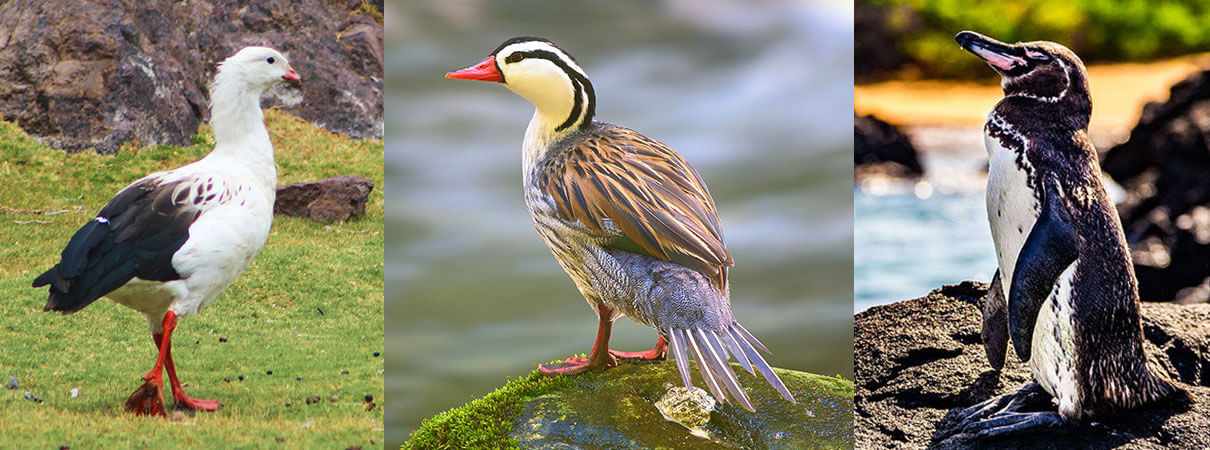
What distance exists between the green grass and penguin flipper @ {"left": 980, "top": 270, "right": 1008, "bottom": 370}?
2407mm

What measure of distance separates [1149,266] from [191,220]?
4.52 metres

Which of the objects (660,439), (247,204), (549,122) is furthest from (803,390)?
(247,204)

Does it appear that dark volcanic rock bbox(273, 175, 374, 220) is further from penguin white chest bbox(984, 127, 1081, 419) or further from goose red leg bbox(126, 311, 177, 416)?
penguin white chest bbox(984, 127, 1081, 419)

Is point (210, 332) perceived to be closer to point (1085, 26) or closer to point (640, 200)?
point (640, 200)

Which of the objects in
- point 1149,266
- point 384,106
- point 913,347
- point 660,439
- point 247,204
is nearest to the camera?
point 660,439

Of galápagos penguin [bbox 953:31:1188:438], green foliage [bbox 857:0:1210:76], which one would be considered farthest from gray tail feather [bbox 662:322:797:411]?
green foliage [bbox 857:0:1210:76]

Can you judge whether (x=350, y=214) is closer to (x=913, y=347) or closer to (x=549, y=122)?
(x=549, y=122)

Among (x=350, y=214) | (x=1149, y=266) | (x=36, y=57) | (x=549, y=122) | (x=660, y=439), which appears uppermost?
(x=36, y=57)

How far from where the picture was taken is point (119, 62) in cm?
387

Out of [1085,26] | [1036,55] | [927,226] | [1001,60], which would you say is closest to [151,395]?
[1001,60]

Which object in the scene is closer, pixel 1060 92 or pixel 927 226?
pixel 1060 92

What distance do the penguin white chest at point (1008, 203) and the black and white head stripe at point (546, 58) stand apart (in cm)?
146

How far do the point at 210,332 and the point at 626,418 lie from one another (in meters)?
1.70

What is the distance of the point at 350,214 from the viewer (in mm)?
4133
